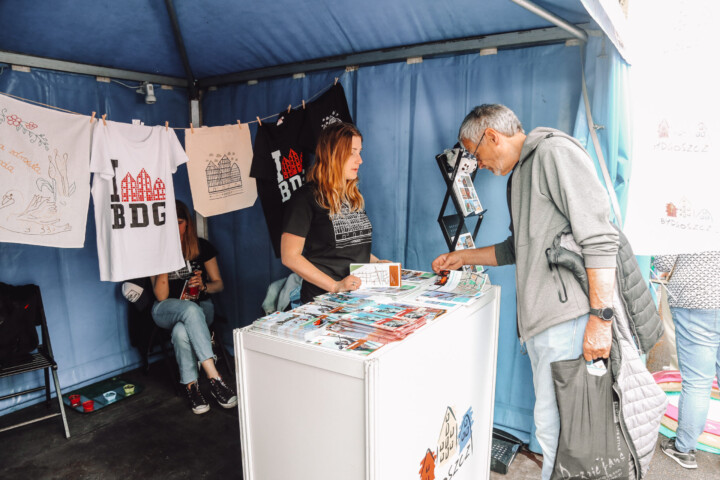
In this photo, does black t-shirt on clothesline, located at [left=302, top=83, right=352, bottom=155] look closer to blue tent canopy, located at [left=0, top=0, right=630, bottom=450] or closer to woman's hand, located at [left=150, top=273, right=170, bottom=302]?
blue tent canopy, located at [left=0, top=0, right=630, bottom=450]

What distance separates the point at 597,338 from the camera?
1.60 m

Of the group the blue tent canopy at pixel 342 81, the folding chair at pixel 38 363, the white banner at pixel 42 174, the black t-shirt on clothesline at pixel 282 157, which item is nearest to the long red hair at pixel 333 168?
the blue tent canopy at pixel 342 81

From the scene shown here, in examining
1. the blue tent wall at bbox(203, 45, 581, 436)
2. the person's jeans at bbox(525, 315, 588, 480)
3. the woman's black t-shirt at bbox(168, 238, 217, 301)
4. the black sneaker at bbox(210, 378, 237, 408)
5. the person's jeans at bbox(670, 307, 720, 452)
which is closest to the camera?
the person's jeans at bbox(525, 315, 588, 480)

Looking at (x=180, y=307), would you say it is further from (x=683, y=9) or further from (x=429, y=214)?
(x=683, y=9)

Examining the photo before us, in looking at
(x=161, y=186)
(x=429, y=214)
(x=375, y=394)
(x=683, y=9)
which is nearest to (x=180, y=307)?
(x=161, y=186)

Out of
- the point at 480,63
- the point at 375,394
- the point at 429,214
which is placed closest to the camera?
the point at 375,394

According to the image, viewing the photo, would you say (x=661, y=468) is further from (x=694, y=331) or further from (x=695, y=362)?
(x=694, y=331)

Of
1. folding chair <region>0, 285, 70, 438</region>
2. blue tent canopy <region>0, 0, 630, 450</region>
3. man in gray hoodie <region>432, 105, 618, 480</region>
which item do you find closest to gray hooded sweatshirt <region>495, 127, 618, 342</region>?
man in gray hoodie <region>432, 105, 618, 480</region>

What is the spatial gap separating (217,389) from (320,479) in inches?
77.2

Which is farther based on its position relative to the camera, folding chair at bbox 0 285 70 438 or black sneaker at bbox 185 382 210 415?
black sneaker at bbox 185 382 210 415

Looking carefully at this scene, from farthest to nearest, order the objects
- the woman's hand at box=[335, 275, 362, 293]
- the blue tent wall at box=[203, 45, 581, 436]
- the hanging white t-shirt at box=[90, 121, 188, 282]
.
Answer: the hanging white t-shirt at box=[90, 121, 188, 282], the blue tent wall at box=[203, 45, 581, 436], the woman's hand at box=[335, 275, 362, 293]

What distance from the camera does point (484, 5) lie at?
2287 millimetres

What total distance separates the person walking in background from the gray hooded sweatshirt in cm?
107

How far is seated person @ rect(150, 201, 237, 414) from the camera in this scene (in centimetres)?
319
